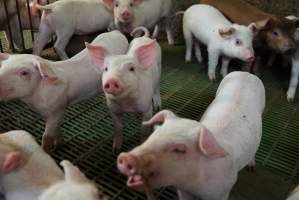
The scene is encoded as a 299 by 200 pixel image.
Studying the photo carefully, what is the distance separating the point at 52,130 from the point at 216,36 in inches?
93.1

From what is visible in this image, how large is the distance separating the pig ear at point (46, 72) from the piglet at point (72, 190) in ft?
3.11

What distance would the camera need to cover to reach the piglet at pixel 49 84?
2.52 m

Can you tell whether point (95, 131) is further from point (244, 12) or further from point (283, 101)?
point (244, 12)

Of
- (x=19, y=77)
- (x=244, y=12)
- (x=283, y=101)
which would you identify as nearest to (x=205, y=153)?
(x=19, y=77)

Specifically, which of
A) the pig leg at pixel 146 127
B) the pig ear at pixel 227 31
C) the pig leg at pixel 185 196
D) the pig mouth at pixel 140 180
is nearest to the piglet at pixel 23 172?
the pig mouth at pixel 140 180

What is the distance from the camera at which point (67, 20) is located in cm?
432

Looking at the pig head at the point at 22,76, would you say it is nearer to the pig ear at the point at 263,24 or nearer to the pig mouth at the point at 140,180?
the pig mouth at the point at 140,180

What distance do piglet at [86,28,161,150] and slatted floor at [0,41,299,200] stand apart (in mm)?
271

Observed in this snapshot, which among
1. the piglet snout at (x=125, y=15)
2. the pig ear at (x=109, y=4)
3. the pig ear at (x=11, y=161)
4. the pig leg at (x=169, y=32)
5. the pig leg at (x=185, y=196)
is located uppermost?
the pig ear at (x=11, y=161)

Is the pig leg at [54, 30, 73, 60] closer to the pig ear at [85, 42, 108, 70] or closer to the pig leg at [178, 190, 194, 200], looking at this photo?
the pig ear at [85, 42, 108, 70]

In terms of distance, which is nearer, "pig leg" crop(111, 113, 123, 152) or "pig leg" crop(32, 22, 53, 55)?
"pig leg" crop(111, 113, 123, 152)

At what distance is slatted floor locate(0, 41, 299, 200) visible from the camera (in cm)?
272

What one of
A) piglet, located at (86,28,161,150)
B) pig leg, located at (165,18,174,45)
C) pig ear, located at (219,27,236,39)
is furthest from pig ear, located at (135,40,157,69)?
pig leg, located at (165,18,174,45)

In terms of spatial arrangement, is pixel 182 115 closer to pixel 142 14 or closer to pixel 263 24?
pixel 263 24
